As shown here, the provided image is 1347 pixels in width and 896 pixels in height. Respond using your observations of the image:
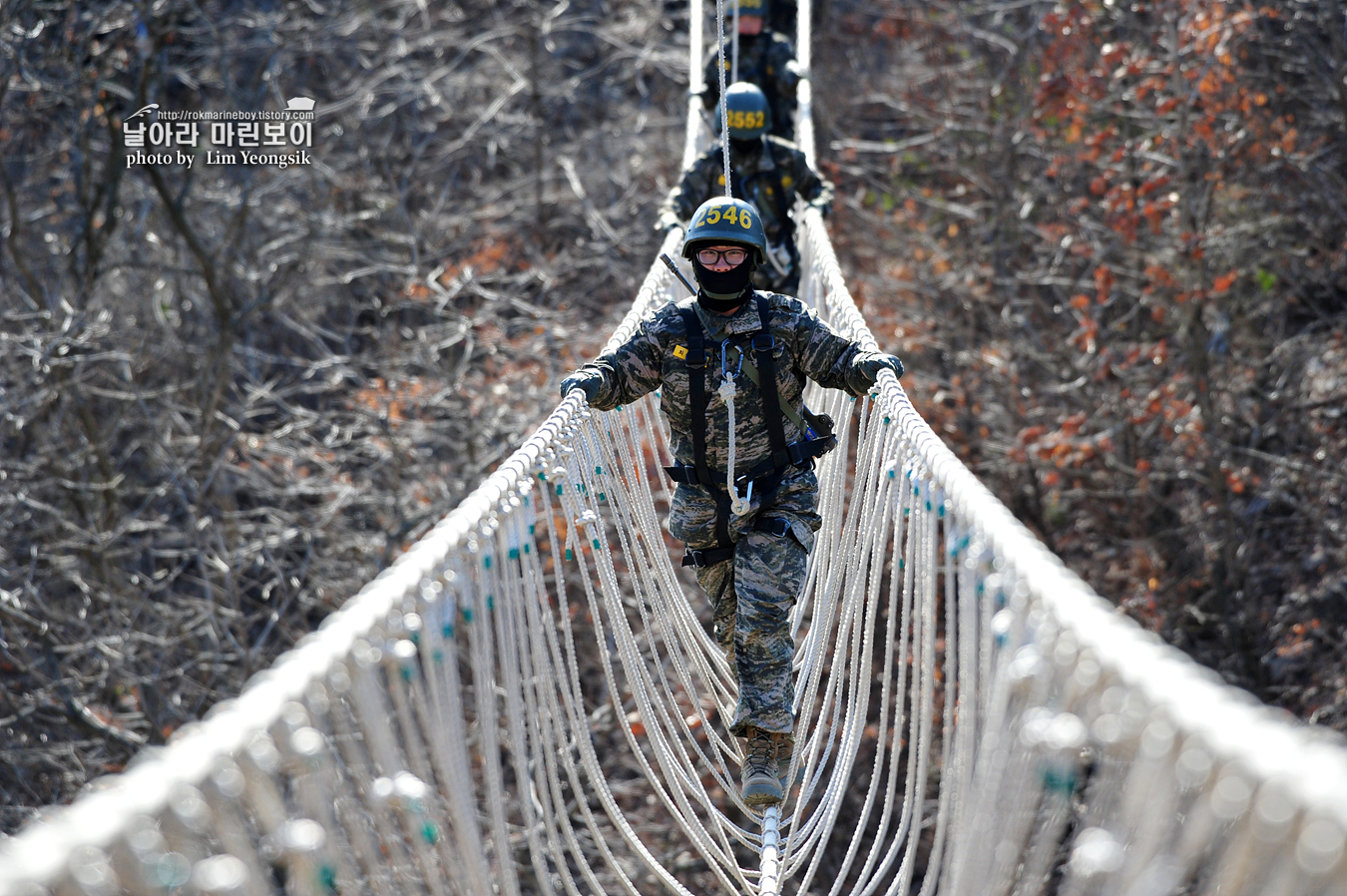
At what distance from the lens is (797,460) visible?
9.84 ft

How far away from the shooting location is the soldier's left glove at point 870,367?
2848mm

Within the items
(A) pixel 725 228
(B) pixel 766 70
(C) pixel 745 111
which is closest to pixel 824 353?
(A) pixel 725 228

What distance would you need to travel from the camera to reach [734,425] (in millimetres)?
2977

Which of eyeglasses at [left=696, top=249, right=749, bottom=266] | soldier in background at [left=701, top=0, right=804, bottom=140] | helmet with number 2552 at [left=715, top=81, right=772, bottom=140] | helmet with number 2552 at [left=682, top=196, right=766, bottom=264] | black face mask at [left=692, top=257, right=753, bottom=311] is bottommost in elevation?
black face mask at [left=692, top=257, right=753, bottom=311]

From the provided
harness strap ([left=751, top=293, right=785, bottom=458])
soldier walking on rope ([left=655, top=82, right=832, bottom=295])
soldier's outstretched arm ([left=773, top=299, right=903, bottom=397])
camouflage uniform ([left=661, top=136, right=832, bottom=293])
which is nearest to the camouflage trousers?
harness strap ([left=751, top=293, right=785, bottom=458])

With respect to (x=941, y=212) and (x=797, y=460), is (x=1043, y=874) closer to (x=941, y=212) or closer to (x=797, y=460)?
(x=797, y=460)

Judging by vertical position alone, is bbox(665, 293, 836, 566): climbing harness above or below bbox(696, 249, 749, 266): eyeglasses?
below

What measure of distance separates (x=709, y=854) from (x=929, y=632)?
0.82 metres

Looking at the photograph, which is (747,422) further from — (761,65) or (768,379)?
(761,65)

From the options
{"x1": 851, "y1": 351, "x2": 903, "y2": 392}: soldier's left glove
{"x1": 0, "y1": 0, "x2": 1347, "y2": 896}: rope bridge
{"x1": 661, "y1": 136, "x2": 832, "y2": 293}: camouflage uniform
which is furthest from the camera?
{"x1": 661, "y1": 136, "x2": 832, "y2": 293}: camouflage uniform

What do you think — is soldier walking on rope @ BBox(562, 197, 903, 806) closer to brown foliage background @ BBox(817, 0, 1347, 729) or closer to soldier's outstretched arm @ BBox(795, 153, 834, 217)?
soldier's outstretched arm @ BBox(795, 153, 834, 217)

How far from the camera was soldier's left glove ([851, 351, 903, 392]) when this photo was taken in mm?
2848

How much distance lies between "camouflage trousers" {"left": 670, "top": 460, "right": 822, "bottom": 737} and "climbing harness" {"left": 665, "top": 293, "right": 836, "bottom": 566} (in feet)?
0.09

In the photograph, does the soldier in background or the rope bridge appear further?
the soldier in background
